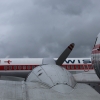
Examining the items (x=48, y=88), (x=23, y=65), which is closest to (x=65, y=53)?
(x=48, y=88)

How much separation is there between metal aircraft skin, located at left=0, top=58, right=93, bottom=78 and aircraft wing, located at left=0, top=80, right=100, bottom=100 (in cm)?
2186

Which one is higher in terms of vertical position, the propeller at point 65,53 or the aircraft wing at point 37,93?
the aircraft wing at point 37,93

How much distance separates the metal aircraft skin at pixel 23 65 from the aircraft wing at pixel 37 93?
71.7 feet

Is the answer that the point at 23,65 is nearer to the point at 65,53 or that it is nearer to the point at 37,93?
the point at 65,53

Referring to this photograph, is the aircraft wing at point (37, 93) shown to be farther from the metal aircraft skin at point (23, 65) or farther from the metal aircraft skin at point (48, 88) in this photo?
the metal aircraft skin at point (23, 65)

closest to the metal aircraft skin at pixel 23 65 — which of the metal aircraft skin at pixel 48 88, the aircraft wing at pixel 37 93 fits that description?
the metal aircraft skin at pixel 48 88

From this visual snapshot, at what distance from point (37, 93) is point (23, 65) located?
23.6m

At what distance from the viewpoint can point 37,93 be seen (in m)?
5.10

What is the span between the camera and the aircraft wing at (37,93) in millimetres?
4828

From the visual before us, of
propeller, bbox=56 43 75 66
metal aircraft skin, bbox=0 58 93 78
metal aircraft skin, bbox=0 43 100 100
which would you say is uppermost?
metal aircraft skin, bbox=0 43 100 100

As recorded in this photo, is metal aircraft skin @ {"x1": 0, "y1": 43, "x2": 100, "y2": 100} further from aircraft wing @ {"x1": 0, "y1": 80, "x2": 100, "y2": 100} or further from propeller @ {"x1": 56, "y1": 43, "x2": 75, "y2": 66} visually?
propeller @ {"x1": 56, "y1": 43, "x2": 75, "y2": 66}

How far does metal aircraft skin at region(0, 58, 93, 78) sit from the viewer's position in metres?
Result: 28.1

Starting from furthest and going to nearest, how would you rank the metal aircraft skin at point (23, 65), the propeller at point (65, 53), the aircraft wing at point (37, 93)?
the metal aircraft skin at point (23, 65)
the propeller at point (65, 53)
the aircraft wing at point (37, 93)

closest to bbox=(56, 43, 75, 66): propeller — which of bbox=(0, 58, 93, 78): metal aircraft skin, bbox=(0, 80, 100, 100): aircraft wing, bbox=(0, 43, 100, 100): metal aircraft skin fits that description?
bbox=(0, 43, 100, 100): metal aircraft skin
